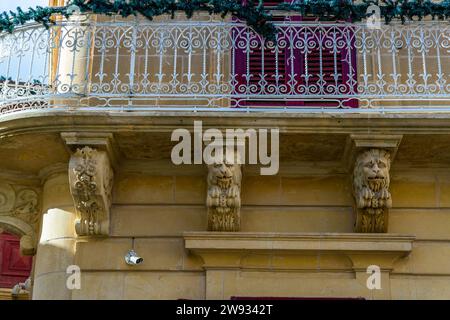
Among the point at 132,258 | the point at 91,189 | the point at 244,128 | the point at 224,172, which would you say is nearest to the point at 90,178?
the point at 91,189

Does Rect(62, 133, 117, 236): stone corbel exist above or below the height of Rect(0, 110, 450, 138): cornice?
below

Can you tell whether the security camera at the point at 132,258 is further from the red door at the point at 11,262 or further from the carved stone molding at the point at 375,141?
the red door at the point at 11,262

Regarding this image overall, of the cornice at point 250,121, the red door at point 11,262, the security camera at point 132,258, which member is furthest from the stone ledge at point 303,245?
the red door at point 11,262

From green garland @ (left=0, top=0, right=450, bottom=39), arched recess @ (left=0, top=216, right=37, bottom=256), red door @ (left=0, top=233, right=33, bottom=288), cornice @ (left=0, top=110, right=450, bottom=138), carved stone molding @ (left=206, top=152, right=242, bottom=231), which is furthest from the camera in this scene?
red door @ (left=0, top=233, right=33, bottom=288)

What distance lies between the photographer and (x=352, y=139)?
320 inches

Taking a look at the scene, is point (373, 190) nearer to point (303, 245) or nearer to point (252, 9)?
point (303, 245)

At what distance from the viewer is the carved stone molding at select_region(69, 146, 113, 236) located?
8078 mm

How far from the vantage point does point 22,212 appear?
29.7 feet

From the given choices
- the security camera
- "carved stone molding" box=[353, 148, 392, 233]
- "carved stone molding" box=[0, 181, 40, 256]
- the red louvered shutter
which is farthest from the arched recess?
"carved stone molding" box=[353, 148, 392, 233]

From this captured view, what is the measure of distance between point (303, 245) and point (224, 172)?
1082 mm

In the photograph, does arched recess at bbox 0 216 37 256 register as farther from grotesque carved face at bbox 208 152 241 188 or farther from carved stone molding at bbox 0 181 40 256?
grotesque carved face at bbox 208 152 241 188
